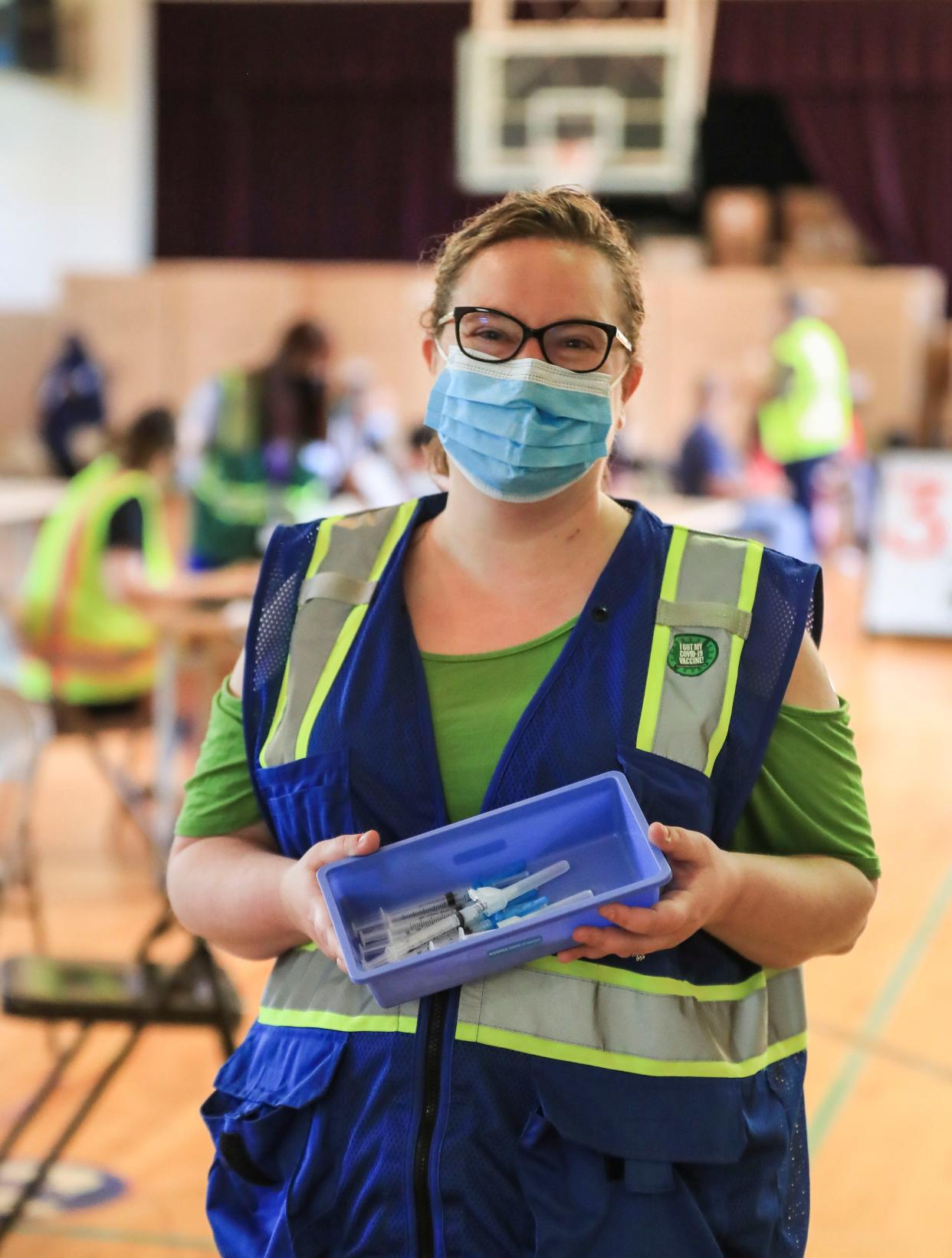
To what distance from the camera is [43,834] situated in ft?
15.5

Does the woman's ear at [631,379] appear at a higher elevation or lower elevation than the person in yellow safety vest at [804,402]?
higher

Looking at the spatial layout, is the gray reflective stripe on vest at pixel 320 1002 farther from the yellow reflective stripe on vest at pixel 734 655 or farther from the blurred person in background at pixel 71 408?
the blurred person in background at pixel 71 408

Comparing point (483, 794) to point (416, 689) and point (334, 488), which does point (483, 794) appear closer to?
point (416, 689)

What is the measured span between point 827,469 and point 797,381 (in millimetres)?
877

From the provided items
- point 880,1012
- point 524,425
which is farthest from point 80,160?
point 524,425

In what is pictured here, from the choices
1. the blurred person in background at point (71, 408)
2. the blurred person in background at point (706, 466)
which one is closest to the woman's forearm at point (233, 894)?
the blurred person in background at point (706, 466)

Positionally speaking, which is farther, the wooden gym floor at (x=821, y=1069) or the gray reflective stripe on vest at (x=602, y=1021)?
the wooden gym floor at (x=821, y=1069)

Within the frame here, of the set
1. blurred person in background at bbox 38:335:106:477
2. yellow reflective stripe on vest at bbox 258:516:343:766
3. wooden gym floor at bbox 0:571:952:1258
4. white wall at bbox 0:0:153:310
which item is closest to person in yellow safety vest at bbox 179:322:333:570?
wooden gym floor at bbox 0:571:952:1258

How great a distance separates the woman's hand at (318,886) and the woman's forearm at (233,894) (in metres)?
0.05

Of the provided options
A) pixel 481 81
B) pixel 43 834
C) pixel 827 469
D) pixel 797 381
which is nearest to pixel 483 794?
pixel 43 834

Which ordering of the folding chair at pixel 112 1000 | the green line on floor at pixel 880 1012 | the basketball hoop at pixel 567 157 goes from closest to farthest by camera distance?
the folding chair at pixel 112 1000 → the green line on floor at pixel 880 1012 → the basketball hoop at pixel 567 157

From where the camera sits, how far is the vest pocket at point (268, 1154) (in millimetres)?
1188

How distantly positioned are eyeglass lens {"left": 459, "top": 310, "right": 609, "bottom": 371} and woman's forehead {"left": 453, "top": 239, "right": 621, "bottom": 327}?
12 millimetres

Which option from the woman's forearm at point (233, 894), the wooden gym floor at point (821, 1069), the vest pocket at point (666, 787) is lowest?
the wooden gym floor at point (821, 1069)
